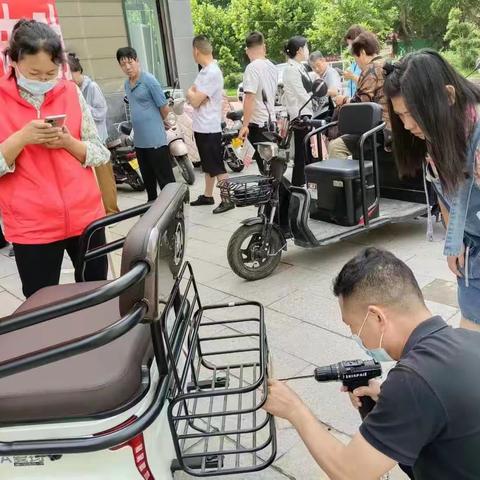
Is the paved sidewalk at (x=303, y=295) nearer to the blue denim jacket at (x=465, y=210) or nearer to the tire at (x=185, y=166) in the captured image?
the blue denim jacket at (x=465, y=210)

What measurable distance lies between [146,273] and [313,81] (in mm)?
5581

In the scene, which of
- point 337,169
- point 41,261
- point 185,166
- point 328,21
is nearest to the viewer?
point 41,261

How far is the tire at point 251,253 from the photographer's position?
406cm

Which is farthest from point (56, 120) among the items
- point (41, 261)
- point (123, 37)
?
point (123, 37)

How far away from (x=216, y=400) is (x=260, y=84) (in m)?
4.02

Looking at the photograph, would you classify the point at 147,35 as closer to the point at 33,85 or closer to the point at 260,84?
the point at 260,84

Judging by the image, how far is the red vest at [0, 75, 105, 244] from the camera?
2.22 metres

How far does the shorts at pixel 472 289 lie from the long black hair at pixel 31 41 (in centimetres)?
186

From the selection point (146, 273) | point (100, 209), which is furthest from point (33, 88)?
point (146, 273)

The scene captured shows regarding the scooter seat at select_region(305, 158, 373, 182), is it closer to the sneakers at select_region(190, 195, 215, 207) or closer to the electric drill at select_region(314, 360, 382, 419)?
the sneakers at select_region(190, 195, 215, 207)

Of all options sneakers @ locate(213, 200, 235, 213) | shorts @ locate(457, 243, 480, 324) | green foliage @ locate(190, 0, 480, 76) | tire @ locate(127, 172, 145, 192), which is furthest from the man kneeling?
green foliage @ locate(190, 0, 480, 76)

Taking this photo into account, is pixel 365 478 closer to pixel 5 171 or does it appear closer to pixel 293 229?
pixel 5 171

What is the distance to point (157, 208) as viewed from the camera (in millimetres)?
1658

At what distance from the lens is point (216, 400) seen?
262cm
